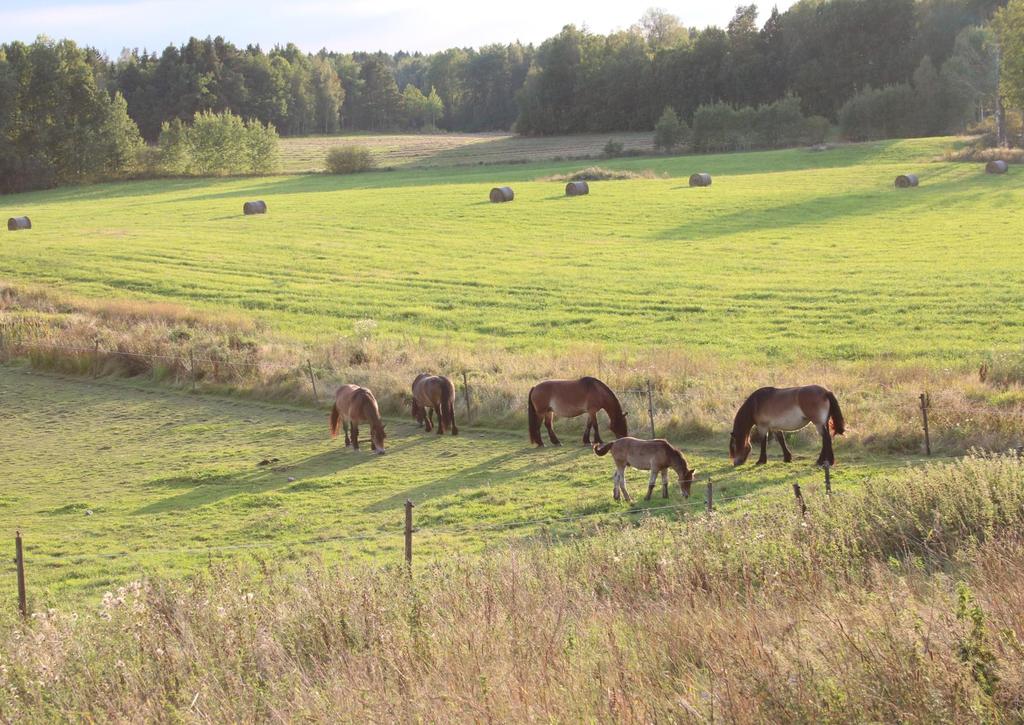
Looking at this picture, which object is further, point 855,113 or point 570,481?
→ point 855,113

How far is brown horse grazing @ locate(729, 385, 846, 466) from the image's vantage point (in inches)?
623

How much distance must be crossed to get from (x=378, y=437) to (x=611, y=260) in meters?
23.0

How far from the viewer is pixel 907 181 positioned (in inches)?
2178

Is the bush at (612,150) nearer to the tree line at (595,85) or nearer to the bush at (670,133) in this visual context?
the bush at (670,133)

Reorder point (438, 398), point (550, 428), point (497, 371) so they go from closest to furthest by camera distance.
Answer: point (550, 428) < point (438, 398) < point (497, 371)

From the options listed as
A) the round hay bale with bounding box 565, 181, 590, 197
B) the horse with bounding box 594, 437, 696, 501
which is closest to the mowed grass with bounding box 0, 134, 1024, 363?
the round hay bale with bounding box 565, 181, 590, 197

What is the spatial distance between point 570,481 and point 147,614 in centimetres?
918

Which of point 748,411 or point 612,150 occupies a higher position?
point 612,150

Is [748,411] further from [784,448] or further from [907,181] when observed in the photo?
A: [907,181]

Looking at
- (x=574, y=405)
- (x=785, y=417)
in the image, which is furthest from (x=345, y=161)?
(x=785, y=417)

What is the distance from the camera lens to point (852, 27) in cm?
10606

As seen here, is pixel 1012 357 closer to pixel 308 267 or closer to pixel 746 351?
pixel 746 351

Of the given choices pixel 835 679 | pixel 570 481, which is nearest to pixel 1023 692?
pixel 835 679

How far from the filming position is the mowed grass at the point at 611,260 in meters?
28.2
